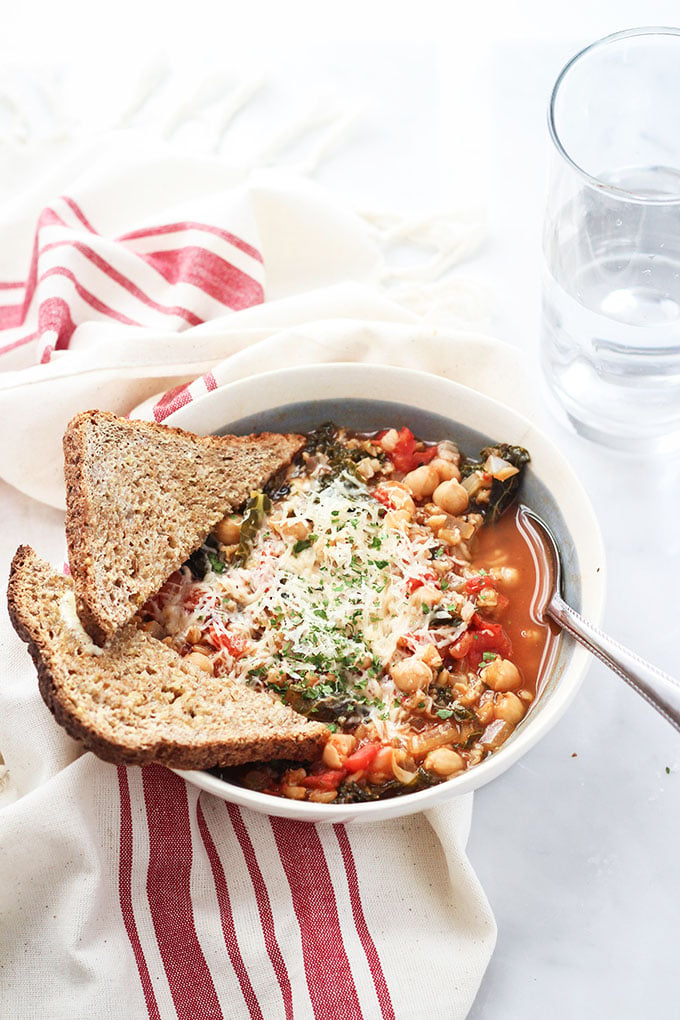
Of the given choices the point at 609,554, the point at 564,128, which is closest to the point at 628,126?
the point at 564,128

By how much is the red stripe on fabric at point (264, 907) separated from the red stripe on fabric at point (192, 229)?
2047 millimetres

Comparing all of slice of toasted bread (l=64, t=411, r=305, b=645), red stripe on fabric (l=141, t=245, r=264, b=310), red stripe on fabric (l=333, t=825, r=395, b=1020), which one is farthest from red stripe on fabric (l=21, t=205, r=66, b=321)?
red stripe on fabric (l=333, t=825, r=395, b=1020)

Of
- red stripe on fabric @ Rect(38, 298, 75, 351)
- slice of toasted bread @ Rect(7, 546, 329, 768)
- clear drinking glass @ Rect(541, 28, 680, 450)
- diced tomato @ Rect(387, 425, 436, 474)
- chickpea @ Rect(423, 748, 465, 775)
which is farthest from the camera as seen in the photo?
red stripe on fabric @ Rect(38, 298, 75, 351)

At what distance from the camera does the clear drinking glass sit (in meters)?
3.78

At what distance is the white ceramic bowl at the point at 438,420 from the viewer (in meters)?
3.19

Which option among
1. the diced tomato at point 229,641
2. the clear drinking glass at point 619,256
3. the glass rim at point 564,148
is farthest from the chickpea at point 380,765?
the glass rim at point 564,148

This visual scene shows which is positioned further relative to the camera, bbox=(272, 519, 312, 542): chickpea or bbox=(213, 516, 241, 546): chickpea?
bbox=(213, 516, 241, 546): chickpea

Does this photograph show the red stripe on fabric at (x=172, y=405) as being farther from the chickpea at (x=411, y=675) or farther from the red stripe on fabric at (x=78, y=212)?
the chickpea at (x=411, y=675)

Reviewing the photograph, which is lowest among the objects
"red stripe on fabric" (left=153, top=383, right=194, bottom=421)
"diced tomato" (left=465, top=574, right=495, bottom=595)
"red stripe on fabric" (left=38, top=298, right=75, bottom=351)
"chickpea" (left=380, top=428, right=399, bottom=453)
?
"diced tomato" (left=465, top=574, right=495, bottom=595)

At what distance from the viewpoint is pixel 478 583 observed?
10.9ft

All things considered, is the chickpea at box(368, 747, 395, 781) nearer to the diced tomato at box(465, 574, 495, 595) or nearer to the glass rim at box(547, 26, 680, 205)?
the diced tomato at box(465, 574, 495, 595)

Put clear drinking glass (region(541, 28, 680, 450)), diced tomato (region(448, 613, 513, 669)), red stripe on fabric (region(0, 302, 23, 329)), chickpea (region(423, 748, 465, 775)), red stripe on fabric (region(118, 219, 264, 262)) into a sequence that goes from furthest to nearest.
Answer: red stripe on fabric (region(0, 302, 23, 329))
red stripe on fabric (region(118, 219, 264, 262))
clear drinking glass (region(541, 28, 680, 450))
diced tomato (region(448, 613, 513, 669))
chickpea (region(423, 748, 465, 775))

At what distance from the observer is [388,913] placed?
10.5ft

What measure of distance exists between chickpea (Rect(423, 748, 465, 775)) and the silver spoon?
1.57ft
